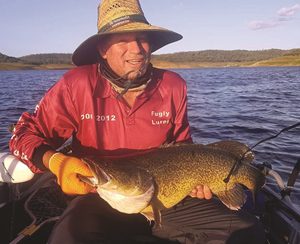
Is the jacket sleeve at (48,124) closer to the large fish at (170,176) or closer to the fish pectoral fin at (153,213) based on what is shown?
the large fish at (170,176)

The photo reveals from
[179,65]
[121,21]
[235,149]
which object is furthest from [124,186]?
[179,65]

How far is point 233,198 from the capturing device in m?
3.59

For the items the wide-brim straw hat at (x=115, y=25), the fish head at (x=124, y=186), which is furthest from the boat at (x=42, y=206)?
the wide-brim straw hat at (x=115, y=25)

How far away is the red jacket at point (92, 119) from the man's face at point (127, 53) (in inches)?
8.4

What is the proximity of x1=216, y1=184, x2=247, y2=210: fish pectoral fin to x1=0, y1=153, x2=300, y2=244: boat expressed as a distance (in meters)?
0.51

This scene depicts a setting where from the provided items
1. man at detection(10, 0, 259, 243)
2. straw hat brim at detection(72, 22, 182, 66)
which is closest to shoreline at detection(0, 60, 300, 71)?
straw hat brim at detection(72, 22, 182, 66)

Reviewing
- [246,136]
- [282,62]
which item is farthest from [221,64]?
[246,136]

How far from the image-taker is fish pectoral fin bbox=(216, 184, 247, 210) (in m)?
3.53

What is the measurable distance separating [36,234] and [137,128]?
66.0 inches

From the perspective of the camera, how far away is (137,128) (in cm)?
384

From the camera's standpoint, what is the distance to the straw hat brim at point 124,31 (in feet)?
11.9

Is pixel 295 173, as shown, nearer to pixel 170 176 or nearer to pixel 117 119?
pixel 170 176

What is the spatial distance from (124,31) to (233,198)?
1.98 meters

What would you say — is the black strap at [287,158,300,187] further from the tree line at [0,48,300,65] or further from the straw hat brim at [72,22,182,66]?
the tree line at [0,48,300,65]
